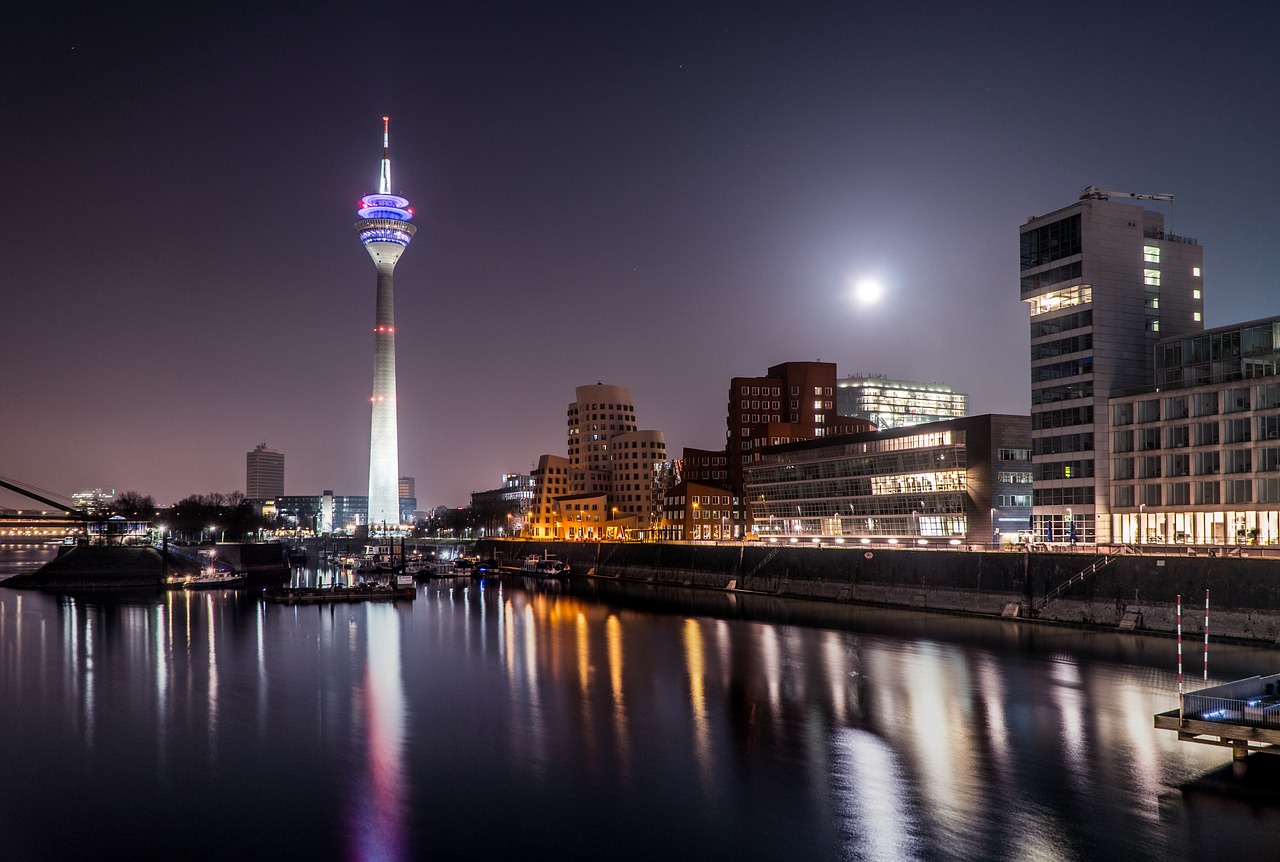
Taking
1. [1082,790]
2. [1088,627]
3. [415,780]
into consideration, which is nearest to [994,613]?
[1088,627]

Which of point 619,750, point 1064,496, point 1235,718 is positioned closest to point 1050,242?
point 1064,496

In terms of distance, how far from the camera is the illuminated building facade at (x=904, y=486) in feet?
350

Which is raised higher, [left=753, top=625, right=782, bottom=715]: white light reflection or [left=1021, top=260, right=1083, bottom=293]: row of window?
[left=1021, top=260, right=1083, bottom=293]: row of window

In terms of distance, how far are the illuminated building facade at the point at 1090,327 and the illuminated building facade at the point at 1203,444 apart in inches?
85.2

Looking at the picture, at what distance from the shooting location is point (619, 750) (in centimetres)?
4003

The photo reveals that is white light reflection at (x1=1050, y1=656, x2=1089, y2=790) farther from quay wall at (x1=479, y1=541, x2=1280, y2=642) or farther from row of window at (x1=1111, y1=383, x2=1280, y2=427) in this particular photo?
row of window at (x1=1111, y1=383, x2=1280, y2=427)

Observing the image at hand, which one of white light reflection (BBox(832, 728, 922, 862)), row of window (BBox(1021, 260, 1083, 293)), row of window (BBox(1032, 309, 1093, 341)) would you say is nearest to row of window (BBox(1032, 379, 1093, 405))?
row of window (BBox(1032, 309, 1093, 341))

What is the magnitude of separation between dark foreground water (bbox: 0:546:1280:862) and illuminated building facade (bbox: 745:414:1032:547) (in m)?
34.1

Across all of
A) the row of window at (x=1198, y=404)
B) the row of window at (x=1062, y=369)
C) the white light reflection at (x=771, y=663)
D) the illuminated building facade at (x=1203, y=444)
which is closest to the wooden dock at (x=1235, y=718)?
the white light reflection at (x=771, y=663)

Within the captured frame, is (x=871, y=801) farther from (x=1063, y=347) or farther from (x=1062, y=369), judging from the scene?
(x=1063, y=347)

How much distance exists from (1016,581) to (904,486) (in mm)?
38082

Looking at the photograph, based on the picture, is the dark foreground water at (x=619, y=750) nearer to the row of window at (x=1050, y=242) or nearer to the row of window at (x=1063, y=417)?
the row of window at (x=1063, y=417)

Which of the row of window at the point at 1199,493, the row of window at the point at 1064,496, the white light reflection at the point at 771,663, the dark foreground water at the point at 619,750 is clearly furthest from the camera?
the row of window at the point at 1064,496

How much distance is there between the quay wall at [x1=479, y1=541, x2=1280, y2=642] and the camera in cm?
6288
